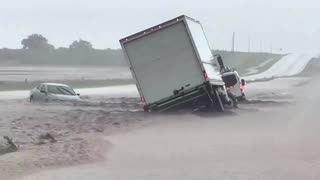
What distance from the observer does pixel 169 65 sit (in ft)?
81.6

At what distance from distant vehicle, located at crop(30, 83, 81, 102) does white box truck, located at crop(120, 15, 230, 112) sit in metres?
10.2

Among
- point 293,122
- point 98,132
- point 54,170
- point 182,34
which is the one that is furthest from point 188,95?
point 54,170

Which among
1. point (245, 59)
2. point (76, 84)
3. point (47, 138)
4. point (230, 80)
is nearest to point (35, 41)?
point (245, 59)

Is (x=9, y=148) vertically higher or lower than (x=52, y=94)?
higher

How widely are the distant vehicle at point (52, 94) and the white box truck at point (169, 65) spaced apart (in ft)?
33.6

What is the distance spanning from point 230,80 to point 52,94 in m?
9.88

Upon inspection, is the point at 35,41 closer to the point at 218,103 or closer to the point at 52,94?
the point at 52,94

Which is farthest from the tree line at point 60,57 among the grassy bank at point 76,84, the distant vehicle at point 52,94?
the distant vehicle at point 52,94

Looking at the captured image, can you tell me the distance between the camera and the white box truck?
24641 millimetres

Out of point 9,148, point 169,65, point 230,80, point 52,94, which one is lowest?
point 230,80

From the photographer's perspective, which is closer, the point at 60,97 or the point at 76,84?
the point at 60,97

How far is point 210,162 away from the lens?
13273 millimetres

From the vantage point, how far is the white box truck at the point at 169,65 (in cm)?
2464

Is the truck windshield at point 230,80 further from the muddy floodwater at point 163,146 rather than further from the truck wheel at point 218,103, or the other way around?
the truck wheel at point 218,103
